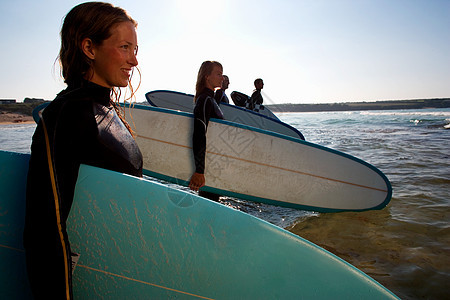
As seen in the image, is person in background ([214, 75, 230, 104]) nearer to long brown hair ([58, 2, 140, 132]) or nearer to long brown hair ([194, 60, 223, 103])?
long brown hair ([194, 60, 223, 103])

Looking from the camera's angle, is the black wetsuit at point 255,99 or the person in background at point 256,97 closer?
the person in background at point 256,97

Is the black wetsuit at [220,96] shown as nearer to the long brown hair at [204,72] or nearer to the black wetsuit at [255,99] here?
the black wetsuit at [255,99]

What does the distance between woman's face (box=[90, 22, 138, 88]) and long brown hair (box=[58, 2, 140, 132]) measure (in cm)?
2

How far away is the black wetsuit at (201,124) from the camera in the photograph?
268 cm

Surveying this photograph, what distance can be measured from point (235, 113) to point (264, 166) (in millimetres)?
2663

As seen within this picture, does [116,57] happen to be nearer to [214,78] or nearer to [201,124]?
[201,124]

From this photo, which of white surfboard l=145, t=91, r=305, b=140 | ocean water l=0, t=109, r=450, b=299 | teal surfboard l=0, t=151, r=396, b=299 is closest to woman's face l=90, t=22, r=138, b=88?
teal surfboard l=0, t=151, r=396, b=299

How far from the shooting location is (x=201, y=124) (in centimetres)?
276

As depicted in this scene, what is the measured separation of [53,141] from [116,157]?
29 centimetres

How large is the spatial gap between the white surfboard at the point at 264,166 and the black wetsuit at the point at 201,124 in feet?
2.22

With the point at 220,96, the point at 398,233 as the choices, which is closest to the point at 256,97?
the point at 220,96

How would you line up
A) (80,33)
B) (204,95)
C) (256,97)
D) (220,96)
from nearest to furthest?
(80,33), (204,95), (220,96), (256,97)

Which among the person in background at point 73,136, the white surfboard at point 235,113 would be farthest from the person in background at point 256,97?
the person in background at point 73,136

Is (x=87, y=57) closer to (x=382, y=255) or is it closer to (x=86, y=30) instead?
(x=86, y=30)
